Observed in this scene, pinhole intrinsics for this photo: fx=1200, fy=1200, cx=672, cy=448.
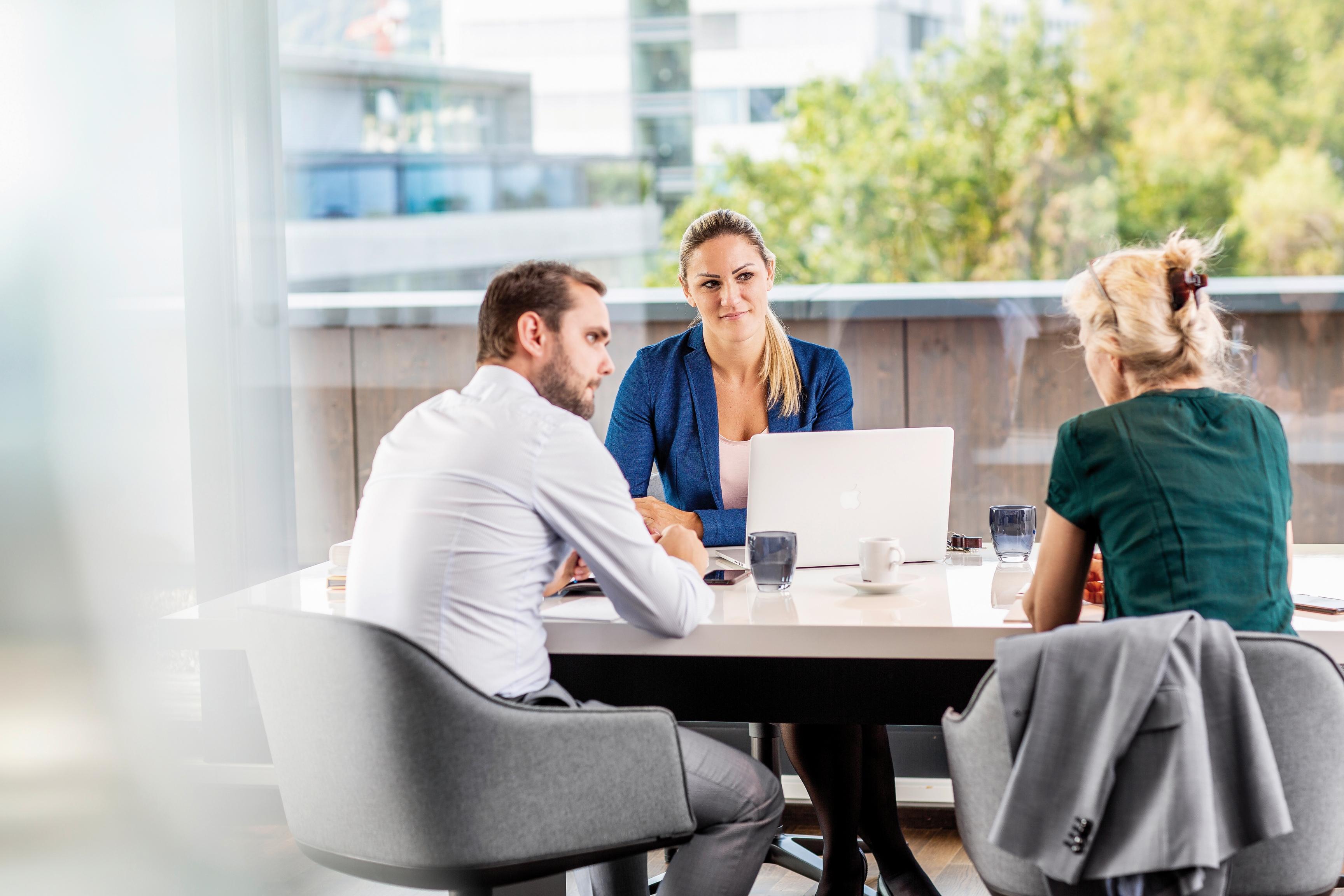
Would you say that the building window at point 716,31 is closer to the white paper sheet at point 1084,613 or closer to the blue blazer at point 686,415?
the blue blazer at point 686,415

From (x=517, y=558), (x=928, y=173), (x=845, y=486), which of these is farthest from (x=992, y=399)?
(x=517, y=558)

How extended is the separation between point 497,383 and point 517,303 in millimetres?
144

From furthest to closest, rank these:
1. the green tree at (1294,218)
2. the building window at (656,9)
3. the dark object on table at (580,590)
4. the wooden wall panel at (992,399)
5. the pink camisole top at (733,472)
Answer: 1. the building window at (656,9)
2. the wooden wall panel at (992,399)
3. the green tree at (1294,218)
4. the pink camisole top at (733,472)
5. the dark object on table at (580,590)

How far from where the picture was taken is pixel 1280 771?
1.36 metres

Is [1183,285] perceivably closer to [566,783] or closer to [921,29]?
[566,783]

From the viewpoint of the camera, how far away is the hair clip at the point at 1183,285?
163 cm

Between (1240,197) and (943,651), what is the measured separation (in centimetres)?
291

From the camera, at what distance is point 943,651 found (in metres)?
1.59

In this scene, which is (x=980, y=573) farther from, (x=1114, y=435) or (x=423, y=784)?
(x=423, y=784)

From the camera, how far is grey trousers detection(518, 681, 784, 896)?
169 centimetres

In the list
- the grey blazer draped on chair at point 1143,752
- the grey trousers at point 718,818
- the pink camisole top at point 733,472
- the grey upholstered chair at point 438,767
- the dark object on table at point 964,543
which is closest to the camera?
the grey blazer draped on chair at point 1143,752

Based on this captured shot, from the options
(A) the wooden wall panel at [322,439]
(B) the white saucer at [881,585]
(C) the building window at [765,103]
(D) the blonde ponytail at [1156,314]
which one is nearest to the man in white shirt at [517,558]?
(B) the white saucer at [881,585]

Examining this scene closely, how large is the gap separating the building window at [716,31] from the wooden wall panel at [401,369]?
1229 millimetres

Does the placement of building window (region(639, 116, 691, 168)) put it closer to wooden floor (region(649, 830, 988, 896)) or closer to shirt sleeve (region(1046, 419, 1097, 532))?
wooden floor (region(649, 830, 988, 896))
